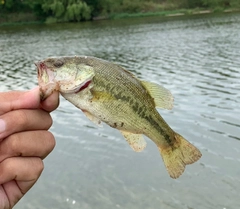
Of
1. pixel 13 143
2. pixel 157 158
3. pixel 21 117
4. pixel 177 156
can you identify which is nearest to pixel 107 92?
pixel 21 117

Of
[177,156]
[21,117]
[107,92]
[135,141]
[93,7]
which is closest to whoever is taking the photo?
[21,117]

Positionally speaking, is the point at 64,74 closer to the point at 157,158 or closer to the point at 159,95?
the point at 159,95

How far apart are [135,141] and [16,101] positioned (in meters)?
0.82

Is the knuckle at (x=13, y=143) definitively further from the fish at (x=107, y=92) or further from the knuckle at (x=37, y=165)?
the fish at (x=107, y=92)

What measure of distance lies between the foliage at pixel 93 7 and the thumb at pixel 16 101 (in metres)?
71.5

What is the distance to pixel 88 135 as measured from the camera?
12.9 meters

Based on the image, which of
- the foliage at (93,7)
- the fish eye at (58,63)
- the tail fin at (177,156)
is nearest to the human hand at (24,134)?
the fish eye at (58,63)

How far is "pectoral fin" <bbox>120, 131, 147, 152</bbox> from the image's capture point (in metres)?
2.61

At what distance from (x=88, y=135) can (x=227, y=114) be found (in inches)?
188

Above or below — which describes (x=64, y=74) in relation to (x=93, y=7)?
above

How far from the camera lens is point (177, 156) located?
2965mm

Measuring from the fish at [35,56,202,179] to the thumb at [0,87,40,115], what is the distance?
0.08m

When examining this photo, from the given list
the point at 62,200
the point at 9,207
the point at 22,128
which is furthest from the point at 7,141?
the point at 62,200

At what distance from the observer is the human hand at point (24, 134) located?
7.54ft
